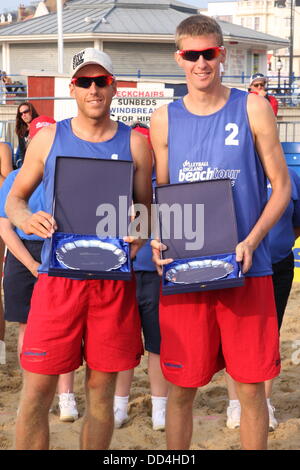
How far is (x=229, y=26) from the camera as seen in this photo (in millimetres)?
38781

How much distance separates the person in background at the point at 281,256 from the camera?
4.54 meters

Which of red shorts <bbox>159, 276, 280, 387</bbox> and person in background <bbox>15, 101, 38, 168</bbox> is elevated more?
person in background <bbox>15, 101, 38, 168</bbox>

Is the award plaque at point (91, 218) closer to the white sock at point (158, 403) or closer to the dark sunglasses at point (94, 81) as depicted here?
the dark sunglasses at point (94, 81)

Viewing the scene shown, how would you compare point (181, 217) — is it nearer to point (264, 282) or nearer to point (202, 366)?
point (264, 282)

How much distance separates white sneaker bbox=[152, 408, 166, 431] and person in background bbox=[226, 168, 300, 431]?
16.2 inches

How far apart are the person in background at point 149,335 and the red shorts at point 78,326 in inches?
38.7

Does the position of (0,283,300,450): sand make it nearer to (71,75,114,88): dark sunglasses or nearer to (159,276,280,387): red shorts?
(159,276,280,387): red shorts

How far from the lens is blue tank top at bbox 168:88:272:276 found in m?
3.34

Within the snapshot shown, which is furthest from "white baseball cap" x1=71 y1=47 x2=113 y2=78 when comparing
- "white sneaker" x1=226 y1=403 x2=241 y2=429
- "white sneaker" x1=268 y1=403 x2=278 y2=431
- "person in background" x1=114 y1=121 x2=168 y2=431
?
"white sneaker" x1=268 y1=403 x2=278 y2=431

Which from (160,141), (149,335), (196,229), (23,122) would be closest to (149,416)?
(149,335)

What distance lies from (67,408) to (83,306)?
1.61 m

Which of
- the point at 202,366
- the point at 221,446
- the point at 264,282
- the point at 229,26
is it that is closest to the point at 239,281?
the point at 264,282

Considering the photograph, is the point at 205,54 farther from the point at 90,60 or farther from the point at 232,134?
the point at 90,60

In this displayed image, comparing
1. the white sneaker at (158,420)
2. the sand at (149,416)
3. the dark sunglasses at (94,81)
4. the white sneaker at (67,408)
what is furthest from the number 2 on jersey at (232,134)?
the white sneaker at (67,408)
